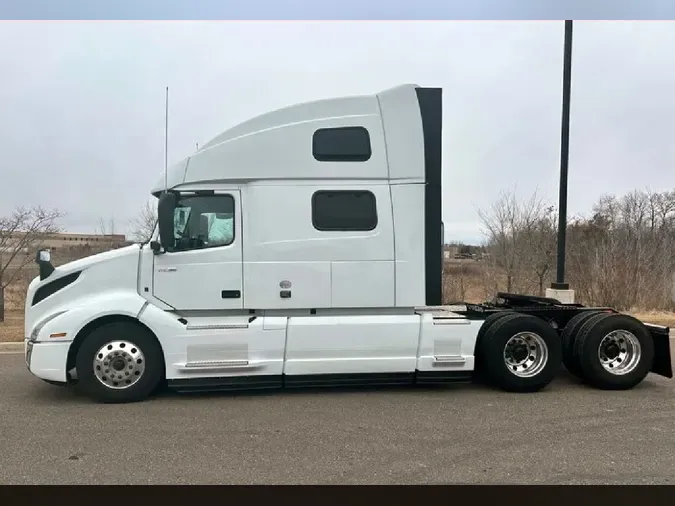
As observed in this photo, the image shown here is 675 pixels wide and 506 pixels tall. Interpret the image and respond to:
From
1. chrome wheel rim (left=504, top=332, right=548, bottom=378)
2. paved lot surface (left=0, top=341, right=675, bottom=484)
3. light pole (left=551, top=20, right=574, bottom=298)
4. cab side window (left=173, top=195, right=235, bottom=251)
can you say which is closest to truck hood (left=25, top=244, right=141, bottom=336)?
cab side window (left=173, top=195, right=235, bottom=251)

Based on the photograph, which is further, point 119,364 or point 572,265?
point 572,265

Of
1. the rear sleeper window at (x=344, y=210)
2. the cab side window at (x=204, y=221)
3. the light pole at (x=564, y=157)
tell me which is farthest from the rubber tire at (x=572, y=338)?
the cab side window at (x=204, y=221)

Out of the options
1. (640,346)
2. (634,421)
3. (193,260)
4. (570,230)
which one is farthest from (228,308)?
(570,230)

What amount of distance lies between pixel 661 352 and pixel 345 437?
451cm

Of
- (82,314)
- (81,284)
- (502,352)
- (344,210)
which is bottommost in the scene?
(502,352)

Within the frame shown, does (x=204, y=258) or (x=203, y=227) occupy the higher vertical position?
(x=203, y=227)

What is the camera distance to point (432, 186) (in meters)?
6.46

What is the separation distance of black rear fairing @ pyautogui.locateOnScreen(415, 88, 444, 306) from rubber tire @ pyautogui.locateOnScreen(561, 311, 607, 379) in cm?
188

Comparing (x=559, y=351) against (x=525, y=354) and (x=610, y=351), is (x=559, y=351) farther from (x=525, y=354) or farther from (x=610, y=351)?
(x=610, y=351)

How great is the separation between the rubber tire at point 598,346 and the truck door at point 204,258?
432 cm

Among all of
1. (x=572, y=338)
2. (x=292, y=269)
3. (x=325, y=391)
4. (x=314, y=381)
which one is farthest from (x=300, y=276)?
(x=572, y=338)

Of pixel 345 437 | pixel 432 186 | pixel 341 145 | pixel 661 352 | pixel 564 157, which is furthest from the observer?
pixel 564 157

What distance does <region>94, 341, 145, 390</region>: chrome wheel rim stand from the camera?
19.4 ft

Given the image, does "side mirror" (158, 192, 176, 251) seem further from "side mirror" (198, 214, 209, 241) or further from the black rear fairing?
the black rear fairing
